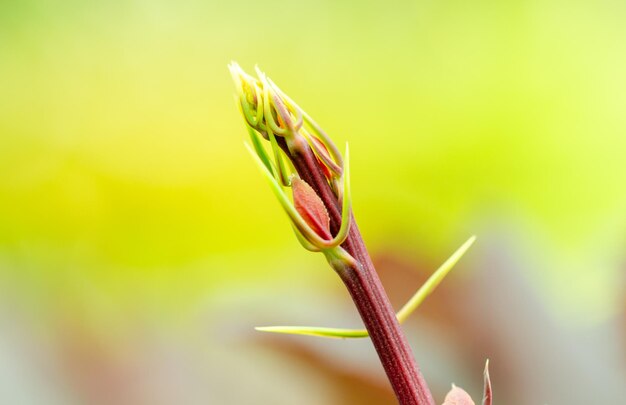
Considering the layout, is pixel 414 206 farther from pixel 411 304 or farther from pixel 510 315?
pixel 411 304

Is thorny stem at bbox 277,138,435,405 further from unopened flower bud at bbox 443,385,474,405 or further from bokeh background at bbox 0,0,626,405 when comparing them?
bokeh background at bbox 0,0,626,405

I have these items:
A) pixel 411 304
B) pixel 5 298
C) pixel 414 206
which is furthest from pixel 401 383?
pixel 5 298

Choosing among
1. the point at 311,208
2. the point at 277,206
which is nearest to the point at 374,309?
the point at 311,208

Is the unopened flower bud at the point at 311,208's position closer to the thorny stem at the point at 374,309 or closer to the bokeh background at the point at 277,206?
the thorny stem at the point at 374,309

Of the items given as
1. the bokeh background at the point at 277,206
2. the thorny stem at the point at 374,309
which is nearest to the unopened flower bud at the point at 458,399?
the thorny stem at the point at 374,309

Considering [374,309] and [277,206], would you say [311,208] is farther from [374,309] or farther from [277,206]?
[277,206]

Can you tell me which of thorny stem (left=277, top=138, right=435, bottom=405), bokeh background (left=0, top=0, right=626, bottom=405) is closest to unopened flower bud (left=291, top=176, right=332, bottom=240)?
thorny stem (left=277, top=138, right=435, bottom=405)

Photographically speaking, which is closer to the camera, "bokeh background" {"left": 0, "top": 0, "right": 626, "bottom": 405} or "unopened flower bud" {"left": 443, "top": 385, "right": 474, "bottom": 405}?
"unopened flower bud" {"left": 443, "top": 385, "right": 474, "bottom": 405}
